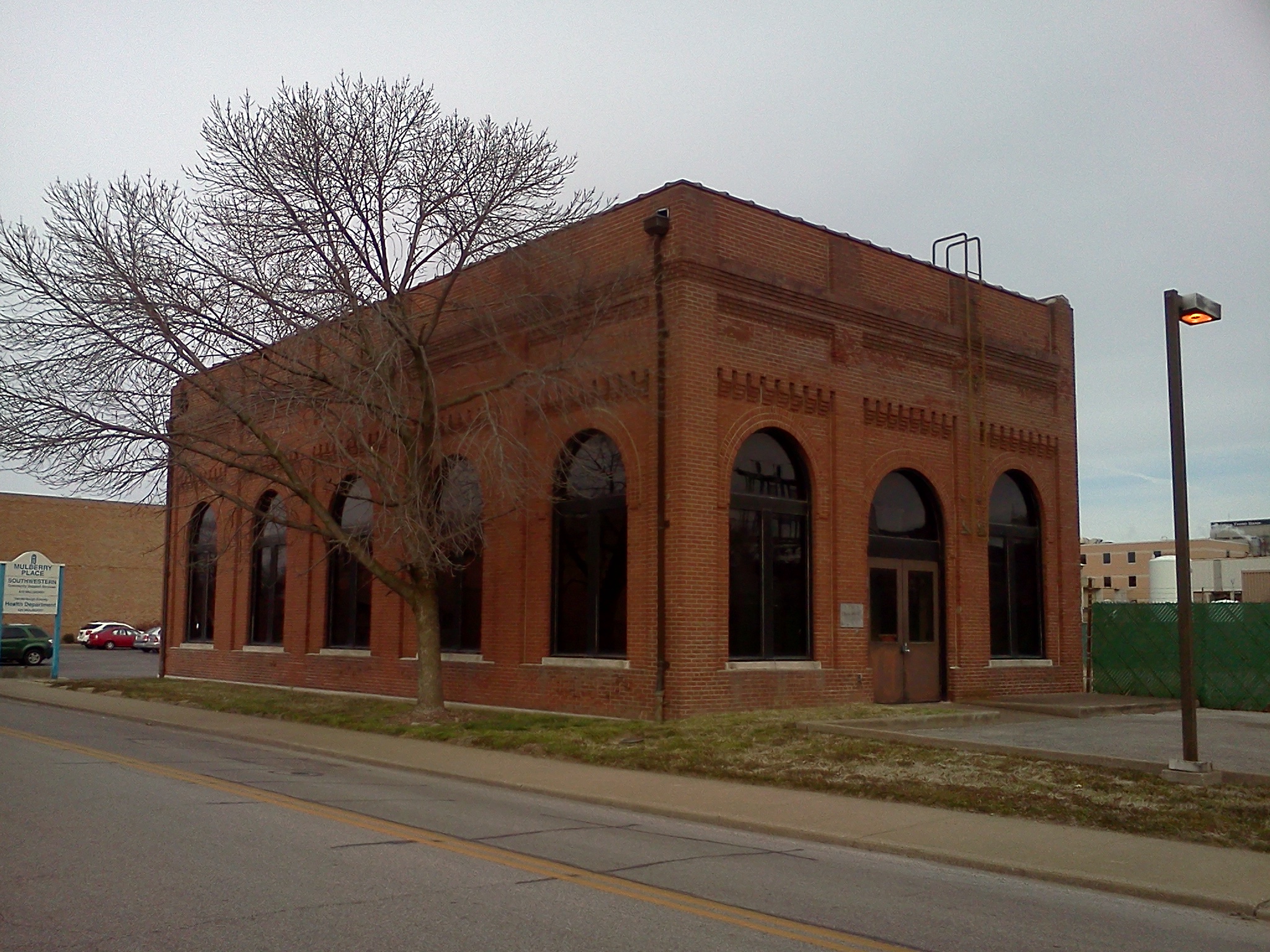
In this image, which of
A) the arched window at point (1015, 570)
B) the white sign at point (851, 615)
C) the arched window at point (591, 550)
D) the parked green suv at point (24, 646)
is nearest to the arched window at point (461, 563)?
the arched window at point (591, 550)

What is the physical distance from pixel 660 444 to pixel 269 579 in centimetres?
1480

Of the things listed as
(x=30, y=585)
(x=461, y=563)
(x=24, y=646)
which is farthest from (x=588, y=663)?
(x=24, y=646)

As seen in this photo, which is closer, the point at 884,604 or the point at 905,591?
the point at 884,604

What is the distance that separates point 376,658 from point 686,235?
11.6 m

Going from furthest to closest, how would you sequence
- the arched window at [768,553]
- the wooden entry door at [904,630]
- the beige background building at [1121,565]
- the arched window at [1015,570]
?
1. the beige background building at [1121,565]
2. the arched window at [1015,570]
3. the wooden entry door at [904,630]
4. the arched window at [768,553]

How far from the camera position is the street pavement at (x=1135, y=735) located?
48.8ft

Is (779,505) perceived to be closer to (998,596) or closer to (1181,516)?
(998,596)

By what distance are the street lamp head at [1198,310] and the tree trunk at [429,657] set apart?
12233mm

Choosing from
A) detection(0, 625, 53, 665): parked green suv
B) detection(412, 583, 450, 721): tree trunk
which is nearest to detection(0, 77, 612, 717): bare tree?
detection(412, 583, 450, 721): tree trunk

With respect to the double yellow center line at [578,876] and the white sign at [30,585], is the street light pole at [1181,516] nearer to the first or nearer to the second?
the double yellow center line at [578,876]

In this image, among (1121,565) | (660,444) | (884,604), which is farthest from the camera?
(1121,565)

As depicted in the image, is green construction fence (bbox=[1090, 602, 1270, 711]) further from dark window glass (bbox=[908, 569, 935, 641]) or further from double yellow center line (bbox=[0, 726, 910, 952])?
double yellow center line (bbox=[0, 726, 910, 952])

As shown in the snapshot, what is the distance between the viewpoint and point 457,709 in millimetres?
21141

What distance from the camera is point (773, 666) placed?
19.8m
